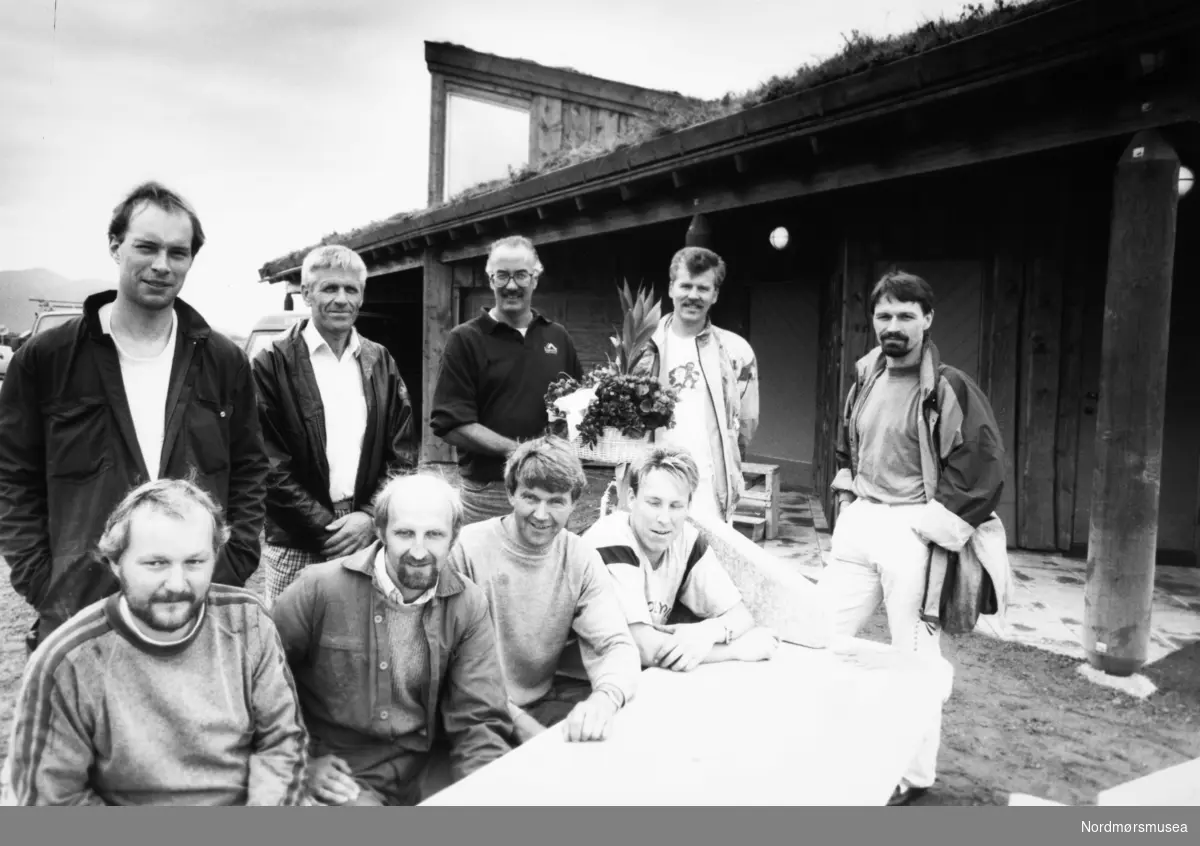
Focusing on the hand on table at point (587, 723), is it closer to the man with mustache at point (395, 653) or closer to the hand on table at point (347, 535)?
the man with mustache at point (395, 653)

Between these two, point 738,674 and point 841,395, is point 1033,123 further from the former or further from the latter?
point 738,674

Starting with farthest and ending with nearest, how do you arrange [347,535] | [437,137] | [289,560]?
[437,137]
[289,560]
[347,535]

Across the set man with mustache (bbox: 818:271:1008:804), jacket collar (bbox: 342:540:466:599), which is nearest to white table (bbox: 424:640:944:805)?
jacket collar (bbox: 342:540:466:599)

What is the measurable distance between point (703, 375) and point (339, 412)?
130cm

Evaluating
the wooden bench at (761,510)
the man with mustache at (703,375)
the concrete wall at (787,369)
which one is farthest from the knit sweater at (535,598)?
the concrete wall at (787,369)

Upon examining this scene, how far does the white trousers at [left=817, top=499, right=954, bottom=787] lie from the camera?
2.65 m

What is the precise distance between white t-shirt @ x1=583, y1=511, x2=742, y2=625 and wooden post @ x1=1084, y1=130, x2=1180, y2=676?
7.49ft

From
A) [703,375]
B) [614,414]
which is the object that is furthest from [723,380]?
[614,414]

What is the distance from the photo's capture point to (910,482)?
8.84ft

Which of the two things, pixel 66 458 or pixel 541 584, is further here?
pixel 541 584

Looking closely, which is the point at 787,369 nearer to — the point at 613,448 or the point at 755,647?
the point at 613,448

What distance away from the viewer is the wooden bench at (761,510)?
19.8 feet

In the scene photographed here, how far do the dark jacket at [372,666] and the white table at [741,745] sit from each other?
26cm

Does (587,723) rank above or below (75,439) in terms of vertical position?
below
